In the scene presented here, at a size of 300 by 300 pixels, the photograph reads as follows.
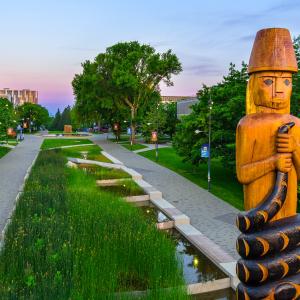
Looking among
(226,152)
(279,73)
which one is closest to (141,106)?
(226,152)

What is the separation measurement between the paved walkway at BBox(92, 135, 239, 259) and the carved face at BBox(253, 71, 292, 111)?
703 centimetres

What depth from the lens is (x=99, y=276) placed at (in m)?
7.60

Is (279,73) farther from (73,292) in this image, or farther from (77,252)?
(77,252)

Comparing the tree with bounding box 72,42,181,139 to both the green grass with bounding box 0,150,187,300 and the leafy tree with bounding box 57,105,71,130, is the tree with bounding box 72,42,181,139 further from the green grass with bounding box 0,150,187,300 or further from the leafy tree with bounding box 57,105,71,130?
the leafy tree with bounding box 57,105,71,130

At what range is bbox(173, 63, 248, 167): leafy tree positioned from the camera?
60.3 feet

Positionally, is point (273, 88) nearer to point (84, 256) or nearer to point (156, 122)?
point (84, 256)

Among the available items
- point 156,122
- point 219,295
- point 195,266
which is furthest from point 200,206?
point 156,122

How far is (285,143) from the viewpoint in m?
4.56

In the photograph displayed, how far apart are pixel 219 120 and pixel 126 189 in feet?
18.7

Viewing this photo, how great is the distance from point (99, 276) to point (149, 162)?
82.3 feet

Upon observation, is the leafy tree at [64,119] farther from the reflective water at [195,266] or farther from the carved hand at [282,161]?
the carved hand at [282,161]

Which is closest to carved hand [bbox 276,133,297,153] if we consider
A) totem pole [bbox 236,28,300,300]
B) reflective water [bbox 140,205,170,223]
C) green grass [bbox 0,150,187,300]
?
totem pole [bbox 236,28,300,300]

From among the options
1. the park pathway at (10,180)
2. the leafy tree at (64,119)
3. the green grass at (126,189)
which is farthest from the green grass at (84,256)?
the leafy tree at (64,119)

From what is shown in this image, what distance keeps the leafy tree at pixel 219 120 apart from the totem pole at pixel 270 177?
12484mm
